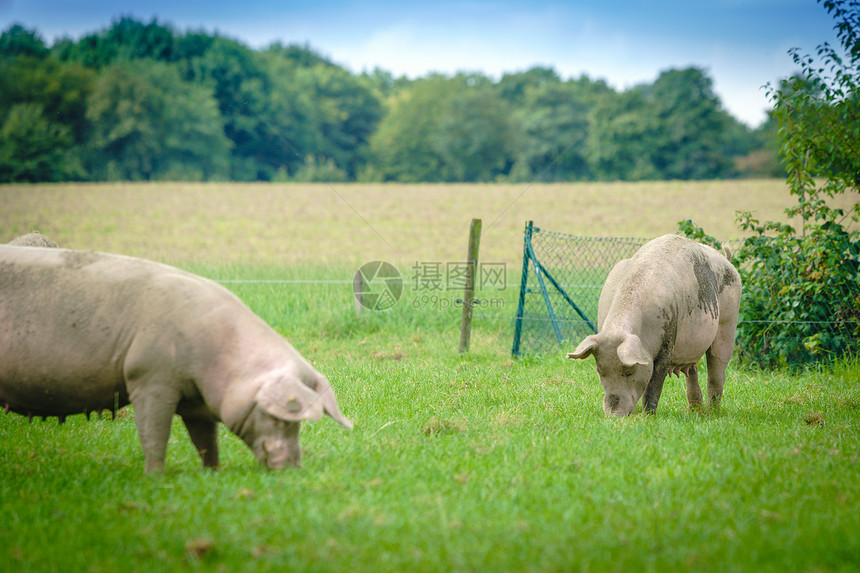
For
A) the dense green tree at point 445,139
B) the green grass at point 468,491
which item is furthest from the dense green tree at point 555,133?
the green grass at point 468,491

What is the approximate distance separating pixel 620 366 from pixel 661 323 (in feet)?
2.10

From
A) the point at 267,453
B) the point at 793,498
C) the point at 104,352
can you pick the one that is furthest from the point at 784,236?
the point at 104,352

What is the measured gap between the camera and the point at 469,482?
16.5ft

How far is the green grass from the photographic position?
3.77 metres

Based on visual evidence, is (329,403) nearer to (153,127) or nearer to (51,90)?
(153,127)

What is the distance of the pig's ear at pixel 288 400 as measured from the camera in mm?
4633

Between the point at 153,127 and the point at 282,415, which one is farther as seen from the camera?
the point at 153,127

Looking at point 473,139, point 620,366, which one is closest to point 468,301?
point 620,366

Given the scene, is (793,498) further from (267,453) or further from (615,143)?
(615,143)

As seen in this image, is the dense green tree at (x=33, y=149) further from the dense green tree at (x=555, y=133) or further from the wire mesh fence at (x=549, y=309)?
the wire mesh fence at (x=549, y=309)

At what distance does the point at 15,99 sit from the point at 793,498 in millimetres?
56229

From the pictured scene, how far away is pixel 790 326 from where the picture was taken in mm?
9969
